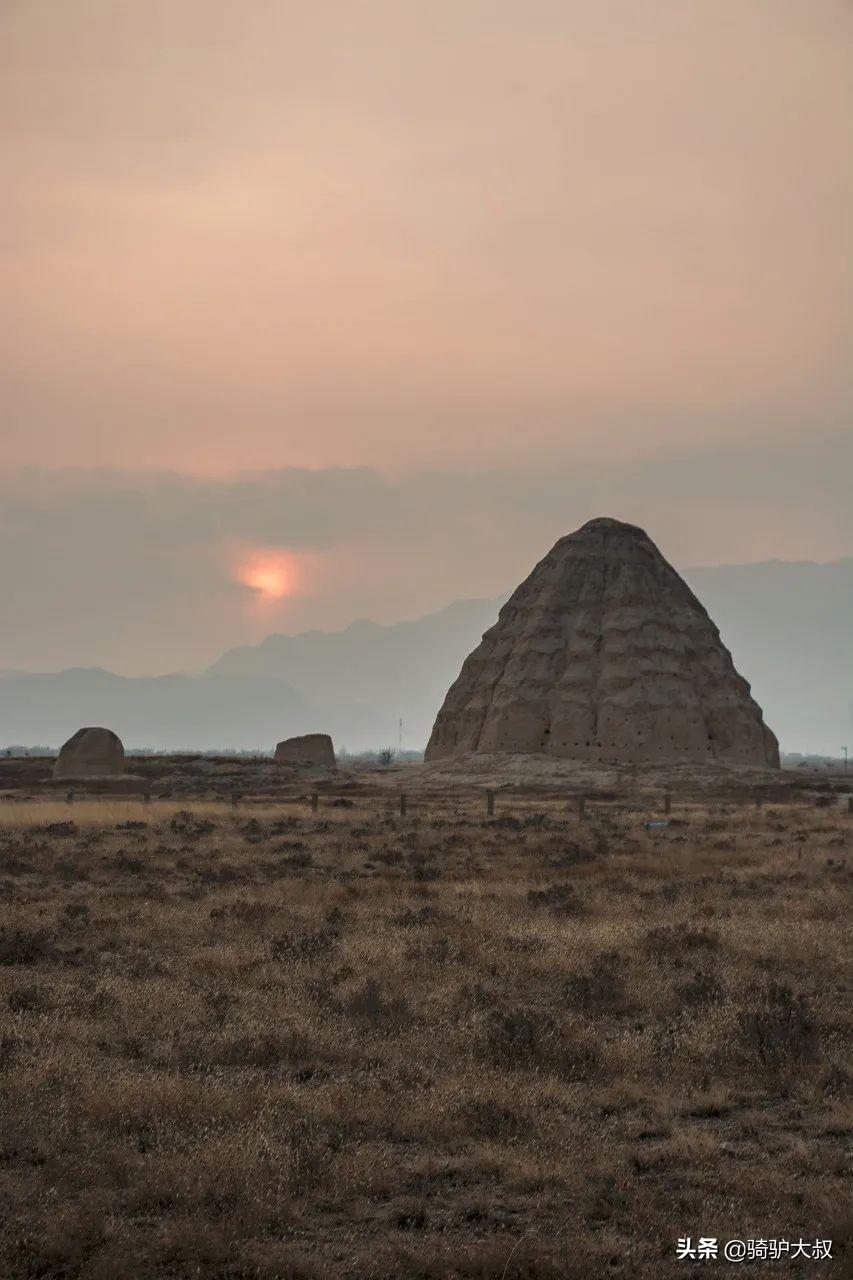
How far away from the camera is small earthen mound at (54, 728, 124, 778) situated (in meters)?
68.9

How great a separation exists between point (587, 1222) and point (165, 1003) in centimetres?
641

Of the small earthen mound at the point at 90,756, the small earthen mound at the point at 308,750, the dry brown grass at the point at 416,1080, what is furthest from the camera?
the small earthen mound at the point at 308,750

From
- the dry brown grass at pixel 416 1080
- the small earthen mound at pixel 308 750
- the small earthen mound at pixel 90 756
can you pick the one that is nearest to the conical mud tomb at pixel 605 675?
the small earthen mound at pixel 308 750

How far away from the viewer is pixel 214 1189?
7723mm

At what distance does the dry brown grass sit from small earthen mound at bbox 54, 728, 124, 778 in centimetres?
4923

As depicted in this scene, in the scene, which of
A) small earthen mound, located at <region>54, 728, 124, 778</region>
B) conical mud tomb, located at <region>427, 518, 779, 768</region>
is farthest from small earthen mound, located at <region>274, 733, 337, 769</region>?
small earthen mound, located at <region>54, 728, 124, 778</region>

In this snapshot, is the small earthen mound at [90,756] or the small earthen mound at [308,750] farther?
the small earthen mound at [308,750]

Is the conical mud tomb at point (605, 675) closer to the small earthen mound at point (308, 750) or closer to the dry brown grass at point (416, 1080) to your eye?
the small earthen mound at point (308, 750)

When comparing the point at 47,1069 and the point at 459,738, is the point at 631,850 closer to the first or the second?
the point at 47,1069

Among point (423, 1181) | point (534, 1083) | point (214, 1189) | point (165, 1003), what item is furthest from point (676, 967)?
point (214, 1189)

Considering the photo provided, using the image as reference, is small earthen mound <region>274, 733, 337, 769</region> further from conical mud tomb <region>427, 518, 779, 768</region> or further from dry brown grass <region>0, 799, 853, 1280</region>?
dry brown grass <region>0, 799, 853, 1280</region>

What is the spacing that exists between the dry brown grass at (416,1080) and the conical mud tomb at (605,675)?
59298 mm

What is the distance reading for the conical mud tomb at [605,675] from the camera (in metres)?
80.3

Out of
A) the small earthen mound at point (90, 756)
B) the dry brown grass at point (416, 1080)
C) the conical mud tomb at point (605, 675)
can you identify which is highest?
the conical mud tomb at point (605, 675)
